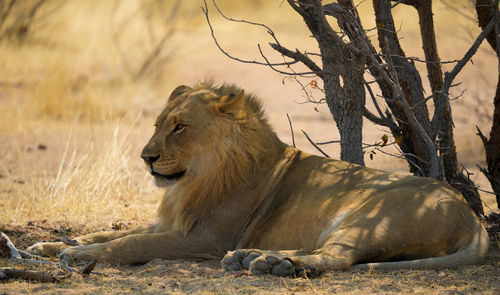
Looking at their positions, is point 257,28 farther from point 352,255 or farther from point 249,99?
point 352,255

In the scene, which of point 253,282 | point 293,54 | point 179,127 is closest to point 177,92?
point 179,127

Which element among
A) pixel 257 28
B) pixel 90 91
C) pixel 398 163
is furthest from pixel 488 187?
pixel 257 28

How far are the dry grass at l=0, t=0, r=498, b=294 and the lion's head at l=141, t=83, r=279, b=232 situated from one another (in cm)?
56

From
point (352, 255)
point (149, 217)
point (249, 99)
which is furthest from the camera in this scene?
point (149, 217)

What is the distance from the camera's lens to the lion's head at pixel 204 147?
443cm

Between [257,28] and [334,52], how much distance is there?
15.4 meters

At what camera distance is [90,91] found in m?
11.9

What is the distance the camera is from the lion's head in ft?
14.5

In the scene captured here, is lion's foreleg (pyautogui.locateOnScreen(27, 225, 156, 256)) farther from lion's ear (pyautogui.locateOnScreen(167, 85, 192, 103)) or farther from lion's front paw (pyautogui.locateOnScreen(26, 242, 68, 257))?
lion's ear (pyautogui.locateOnScreen(167, 85, 192, 103))

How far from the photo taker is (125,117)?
8.09m

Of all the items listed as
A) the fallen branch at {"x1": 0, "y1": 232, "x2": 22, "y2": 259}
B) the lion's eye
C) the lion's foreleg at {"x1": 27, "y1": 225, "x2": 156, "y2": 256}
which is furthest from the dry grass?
the lion's eye

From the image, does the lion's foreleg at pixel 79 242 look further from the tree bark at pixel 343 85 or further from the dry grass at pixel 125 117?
the tree bark at pixel 343 85

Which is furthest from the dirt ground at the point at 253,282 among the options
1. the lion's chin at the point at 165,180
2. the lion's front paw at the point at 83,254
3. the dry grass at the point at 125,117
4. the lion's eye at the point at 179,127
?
the lion's eye at the point at 179,127

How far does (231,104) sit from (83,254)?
52.8 inches
